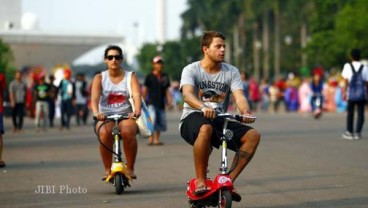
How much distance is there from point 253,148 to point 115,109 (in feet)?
9.95

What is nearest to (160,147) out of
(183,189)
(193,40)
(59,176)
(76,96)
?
(59,176)

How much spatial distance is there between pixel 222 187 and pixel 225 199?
0.42 ft

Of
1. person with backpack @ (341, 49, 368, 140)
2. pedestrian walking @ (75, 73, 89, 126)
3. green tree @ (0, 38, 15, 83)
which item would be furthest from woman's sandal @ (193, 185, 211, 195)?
green tree @ (0, 38, 15, 83)

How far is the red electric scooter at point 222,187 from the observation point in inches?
372

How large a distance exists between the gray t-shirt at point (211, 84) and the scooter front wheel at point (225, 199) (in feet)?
3.11

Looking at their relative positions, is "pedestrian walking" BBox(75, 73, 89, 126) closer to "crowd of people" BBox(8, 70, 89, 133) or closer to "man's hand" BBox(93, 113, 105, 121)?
"crowd of people" BBox(8, 70, 89, 133)

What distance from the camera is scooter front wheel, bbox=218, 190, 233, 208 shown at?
9336 millimetres

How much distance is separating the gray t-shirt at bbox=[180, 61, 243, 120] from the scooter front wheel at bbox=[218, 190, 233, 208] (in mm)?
948

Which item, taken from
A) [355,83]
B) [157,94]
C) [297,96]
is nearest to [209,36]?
[157,94]

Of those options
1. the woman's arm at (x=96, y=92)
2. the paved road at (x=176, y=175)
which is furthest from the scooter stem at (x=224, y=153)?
the woman's arm at (x=96, y=92)

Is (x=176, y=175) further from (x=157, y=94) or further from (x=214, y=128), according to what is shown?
(x=157, y=94)

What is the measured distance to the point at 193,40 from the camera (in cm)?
8225

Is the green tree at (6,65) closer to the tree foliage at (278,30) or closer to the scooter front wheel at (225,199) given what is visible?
the tree foliage at (278,30)

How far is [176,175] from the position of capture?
14398mm
